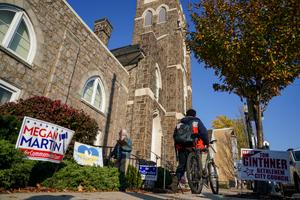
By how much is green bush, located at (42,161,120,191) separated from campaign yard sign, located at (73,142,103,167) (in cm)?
92

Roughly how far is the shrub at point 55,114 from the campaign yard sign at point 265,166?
556cm

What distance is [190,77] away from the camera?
1117 inches

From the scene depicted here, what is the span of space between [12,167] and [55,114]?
10.2 ft

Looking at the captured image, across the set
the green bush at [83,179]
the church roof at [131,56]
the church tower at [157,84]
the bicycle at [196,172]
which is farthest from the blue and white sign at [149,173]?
the church roof at [131,56]

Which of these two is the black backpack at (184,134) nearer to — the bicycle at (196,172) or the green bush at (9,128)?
the bicycle at (196,172)

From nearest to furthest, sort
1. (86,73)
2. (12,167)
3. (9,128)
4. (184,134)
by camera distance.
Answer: (12,167) < (184,134) < (9,128) < (86,73)

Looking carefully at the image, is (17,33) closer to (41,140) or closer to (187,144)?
(41,140)

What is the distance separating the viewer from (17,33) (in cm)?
767

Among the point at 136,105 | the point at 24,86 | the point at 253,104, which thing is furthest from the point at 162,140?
the point at 24,86

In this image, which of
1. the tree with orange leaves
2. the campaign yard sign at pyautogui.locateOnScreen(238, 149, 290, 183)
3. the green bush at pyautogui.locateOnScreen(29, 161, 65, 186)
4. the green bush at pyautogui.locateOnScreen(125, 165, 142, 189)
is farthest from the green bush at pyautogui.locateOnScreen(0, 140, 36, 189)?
the tree with orange leaves

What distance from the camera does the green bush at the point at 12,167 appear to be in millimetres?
3881

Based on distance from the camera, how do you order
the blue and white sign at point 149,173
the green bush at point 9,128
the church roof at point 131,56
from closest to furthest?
1. the green bush at point 9,128
2. the blue and white sign at point 149,173
3. the church roof at point 131,56

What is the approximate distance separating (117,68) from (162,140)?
7.56m

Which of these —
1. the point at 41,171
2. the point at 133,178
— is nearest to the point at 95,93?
the point at 133,178
